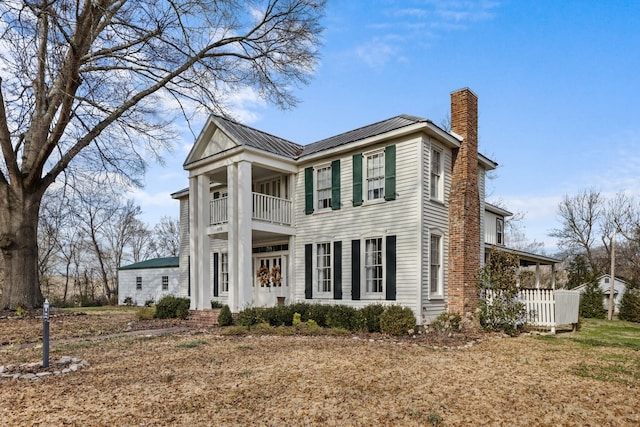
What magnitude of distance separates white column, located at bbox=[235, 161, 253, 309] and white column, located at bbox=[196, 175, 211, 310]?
6.33ft

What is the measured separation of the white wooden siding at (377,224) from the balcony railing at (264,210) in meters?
0.47

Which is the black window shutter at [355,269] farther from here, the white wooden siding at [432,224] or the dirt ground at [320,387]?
the dirt ground at [320,387]

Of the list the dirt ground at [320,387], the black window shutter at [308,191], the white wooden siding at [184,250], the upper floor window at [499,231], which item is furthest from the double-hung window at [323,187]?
the white wooden siding at [184,250]

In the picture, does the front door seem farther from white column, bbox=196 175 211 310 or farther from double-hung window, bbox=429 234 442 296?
double-hung window, bbox=429 234 442 296

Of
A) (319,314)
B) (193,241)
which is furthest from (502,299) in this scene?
(193,241)

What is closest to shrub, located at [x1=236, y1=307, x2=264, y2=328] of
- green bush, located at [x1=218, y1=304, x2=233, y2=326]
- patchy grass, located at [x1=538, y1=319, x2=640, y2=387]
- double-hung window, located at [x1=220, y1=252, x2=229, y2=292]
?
green bush, located at [x1=218, y1=304, x2=233, y2=326]

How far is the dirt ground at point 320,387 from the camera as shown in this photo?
191 inches

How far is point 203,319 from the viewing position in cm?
1453

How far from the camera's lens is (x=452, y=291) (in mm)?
13109

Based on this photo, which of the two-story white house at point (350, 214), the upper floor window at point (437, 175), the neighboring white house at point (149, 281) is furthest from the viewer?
the neighboring white house at point (149, 281)

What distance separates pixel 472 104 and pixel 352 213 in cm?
507

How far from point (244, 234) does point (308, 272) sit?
101 inches

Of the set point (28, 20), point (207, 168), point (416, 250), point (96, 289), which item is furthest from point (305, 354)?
point (96, 289)

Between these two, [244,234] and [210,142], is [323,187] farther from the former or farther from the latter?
[210,142]
